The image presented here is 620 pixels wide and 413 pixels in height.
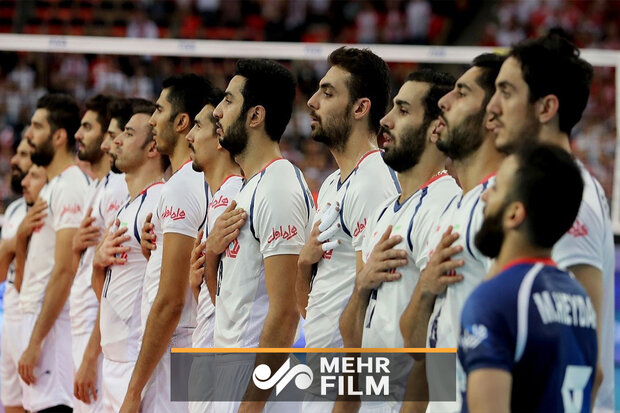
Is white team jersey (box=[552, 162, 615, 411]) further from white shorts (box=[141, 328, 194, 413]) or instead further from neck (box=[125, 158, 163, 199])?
neck (box=[125, 158, 163, 199])

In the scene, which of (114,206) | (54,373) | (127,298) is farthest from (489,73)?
(54,373)

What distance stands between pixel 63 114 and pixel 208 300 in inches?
147

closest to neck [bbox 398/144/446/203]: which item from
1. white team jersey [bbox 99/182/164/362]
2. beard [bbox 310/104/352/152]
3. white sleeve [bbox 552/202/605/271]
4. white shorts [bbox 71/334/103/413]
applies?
beard [bbox 310/104/352/152]

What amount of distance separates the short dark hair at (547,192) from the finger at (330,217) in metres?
2.04

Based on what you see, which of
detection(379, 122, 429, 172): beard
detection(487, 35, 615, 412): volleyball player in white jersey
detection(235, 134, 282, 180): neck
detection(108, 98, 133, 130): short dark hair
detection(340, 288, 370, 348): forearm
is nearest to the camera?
detection(487, 35, 615, 412): volleyball player in white jersey

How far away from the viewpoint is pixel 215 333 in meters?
5.19

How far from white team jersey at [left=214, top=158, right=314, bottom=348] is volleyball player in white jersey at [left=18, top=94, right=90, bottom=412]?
291cm

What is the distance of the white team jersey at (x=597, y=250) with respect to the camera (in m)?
3.41

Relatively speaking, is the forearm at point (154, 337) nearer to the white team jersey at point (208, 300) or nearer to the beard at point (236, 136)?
the white team jersey at point (208, 300)

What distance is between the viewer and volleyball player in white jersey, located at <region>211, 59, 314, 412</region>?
4.92m

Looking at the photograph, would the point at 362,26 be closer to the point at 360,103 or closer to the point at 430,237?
the point at 360,103

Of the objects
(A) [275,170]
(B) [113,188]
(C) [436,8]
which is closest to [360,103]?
(A) [275,170]

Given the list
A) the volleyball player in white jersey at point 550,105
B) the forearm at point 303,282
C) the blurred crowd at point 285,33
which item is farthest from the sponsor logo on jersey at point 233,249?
the blurred crowd at point 285,33

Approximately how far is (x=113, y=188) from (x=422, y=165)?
3.27 metres
